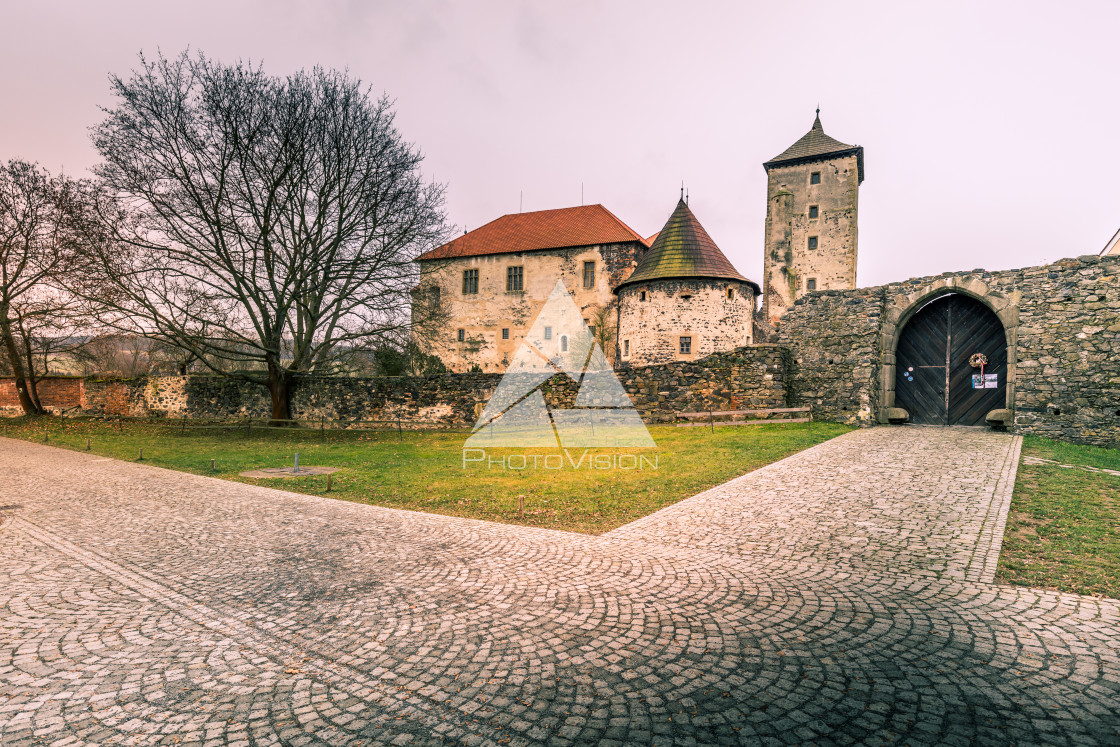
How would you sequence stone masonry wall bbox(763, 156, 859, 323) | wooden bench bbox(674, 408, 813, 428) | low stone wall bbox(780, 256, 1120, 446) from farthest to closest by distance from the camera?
stone masonry wall bbox(763, 156, 859, 323), wooden bench bbox(674, 408, 813, 428), low stone wall bbox(780, 256, 1120, 446)

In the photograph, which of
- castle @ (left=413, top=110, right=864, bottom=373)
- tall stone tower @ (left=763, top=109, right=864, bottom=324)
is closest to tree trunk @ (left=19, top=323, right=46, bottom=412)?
castle @ (left=413, top=110, right=864, bottom=373)

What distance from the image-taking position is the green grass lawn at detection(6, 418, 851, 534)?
25.1 ft

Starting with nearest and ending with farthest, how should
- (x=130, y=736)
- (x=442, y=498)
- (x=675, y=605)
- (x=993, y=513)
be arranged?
(x=130, y=736) < (x=675, y=605) < (x=993, y=513) < (x=442, y=498)

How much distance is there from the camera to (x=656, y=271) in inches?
1170

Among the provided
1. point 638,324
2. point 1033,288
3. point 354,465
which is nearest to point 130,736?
→ point 354,465

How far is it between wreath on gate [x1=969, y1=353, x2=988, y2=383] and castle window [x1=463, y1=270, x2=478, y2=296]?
106 ft

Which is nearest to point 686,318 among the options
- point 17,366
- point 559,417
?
point 559,417

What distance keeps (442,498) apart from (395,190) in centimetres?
1454

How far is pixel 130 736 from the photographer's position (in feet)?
8.57

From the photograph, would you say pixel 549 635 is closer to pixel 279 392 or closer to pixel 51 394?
pixel 279 392

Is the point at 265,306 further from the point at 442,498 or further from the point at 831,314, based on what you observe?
the point at 831,314

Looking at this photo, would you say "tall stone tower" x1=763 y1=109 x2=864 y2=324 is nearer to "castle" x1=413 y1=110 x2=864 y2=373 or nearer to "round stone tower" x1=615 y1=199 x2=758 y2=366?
"castle" x1=413 y1=110 x2=864 y2=373

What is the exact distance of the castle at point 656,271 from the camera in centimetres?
2920

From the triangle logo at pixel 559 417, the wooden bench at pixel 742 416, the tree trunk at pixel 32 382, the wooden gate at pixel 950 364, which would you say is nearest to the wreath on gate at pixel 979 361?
the wooden gate at pixel 950 364
